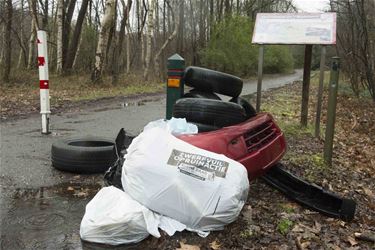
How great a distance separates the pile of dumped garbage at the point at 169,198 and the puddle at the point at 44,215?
0.24 metres

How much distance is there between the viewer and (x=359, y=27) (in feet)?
51.8

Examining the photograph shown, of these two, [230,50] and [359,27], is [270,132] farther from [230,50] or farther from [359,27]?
[230,50]

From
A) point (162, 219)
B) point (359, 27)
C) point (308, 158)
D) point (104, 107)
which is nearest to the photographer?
point (162, 219)

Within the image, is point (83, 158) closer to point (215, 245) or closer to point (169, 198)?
Answer: point (169, 198)

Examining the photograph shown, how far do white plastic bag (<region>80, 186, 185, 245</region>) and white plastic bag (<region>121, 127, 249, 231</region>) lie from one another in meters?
0.07

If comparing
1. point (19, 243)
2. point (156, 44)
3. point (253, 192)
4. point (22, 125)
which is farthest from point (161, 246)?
point (156, 44)

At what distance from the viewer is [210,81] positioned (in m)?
5.45

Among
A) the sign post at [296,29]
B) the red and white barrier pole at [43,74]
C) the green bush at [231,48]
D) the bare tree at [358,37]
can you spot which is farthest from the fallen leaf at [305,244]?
the green bush at [231,48]

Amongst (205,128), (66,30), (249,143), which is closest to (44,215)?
(205,128)

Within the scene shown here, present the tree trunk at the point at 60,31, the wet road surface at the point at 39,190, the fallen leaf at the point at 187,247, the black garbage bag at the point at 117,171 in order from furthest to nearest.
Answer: the tree trunk at the point at 60,31, the black garbage bag at the point at 117,171, the wet road surface at the point at 39,190, the fallen leaf at the point at 187,247

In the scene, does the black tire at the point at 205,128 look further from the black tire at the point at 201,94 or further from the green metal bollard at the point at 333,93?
the green metal bollard at the point at 333,93

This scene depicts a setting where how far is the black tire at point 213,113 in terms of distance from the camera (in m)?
4.48

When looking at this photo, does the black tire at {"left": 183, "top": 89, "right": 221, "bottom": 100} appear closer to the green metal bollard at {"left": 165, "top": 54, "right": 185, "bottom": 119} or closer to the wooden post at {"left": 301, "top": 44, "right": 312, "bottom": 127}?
the green metal bollard at {"left": 165, "top": 54, "right": 185, "bottom": 119}

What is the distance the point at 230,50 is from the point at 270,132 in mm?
30774
